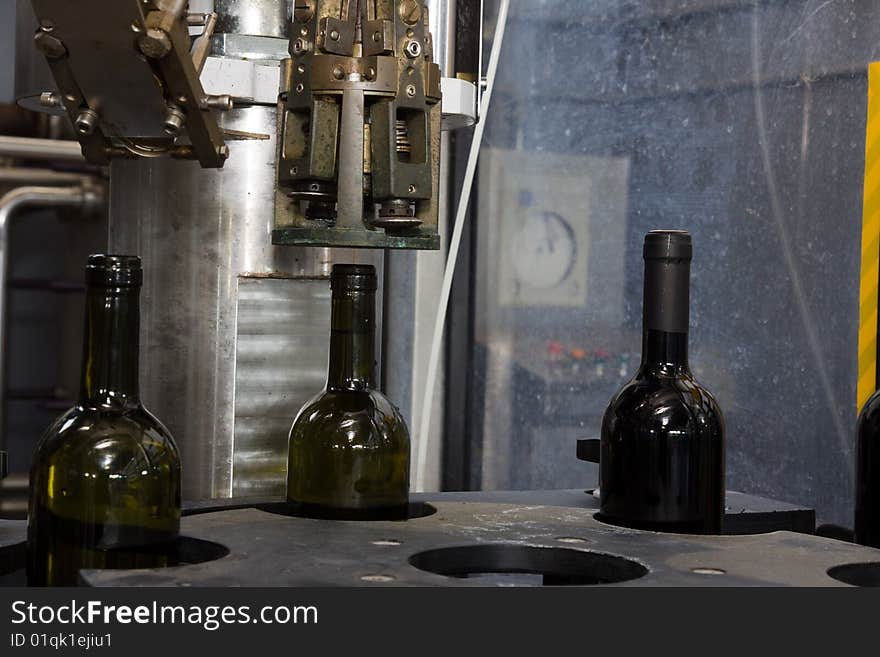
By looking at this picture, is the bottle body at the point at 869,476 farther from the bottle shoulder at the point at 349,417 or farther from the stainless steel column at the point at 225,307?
the stainless steel column at the point at 225,307

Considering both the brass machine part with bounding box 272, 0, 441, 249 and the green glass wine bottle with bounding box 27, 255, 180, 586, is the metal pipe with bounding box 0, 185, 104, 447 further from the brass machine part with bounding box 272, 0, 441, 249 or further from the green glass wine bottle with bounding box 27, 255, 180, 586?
the green glass wine bottle with bounding box 27, 255, 180, 586

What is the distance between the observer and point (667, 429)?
0.96m

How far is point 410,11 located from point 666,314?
319 mm

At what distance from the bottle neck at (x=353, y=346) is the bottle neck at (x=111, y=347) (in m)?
0.20

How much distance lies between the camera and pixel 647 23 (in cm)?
232

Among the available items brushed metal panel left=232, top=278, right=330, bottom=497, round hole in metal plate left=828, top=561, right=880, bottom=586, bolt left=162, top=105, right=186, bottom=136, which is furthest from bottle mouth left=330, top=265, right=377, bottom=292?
round hole in metal plate left=828, top=561, right=880, bottom=586

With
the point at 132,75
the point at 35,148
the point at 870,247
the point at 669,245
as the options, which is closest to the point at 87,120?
the point at 132,75

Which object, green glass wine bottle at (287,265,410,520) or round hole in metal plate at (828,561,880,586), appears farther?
green glass wine bottle at (287,265,410,520)

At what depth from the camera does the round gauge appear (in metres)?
2.54

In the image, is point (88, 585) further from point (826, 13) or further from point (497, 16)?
point (497, 16)

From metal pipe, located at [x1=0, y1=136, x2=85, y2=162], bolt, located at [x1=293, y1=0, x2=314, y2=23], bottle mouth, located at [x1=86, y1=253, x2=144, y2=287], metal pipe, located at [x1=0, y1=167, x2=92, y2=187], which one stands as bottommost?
bottle mouth, located at [x1=86, y1=253, x2=144, y2=287]

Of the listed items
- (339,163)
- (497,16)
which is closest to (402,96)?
(339,163)

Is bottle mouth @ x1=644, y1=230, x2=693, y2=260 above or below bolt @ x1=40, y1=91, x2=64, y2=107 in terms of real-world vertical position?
below
